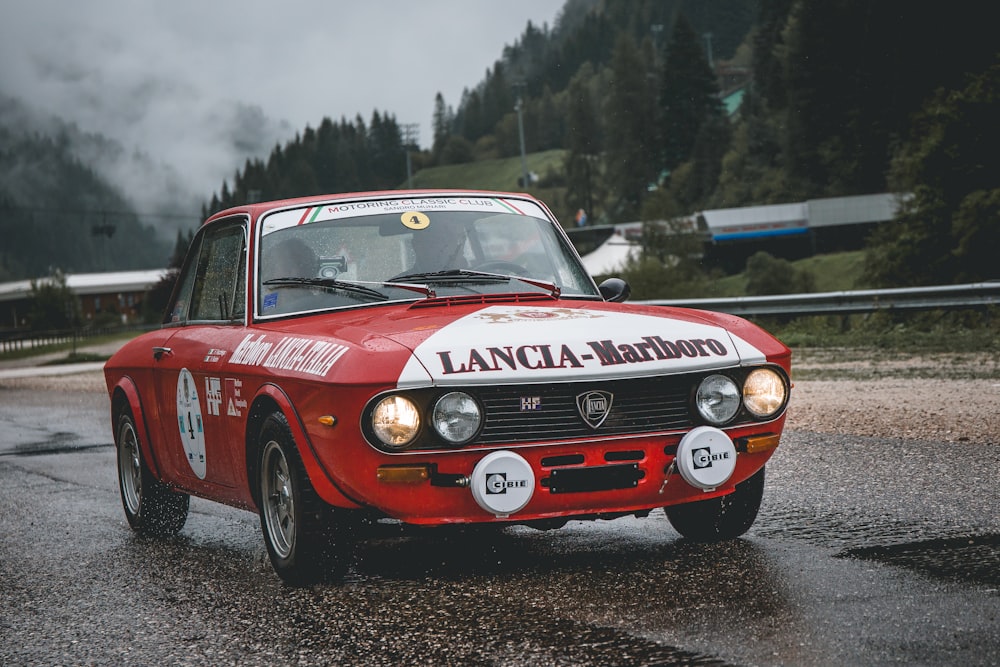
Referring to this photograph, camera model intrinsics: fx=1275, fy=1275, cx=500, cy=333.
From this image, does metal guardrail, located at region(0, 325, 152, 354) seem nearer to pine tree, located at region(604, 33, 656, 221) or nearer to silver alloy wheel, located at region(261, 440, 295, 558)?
pine tree, located at region(604, 33, 656, 221)

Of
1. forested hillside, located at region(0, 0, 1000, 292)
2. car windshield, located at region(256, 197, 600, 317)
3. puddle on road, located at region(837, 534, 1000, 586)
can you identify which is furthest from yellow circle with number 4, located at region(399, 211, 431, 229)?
forested hillside, located at region(0, 0, 1000, 292)

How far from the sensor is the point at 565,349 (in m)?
4.62

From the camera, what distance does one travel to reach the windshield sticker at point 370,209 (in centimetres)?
591

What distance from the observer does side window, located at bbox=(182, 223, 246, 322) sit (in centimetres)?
594

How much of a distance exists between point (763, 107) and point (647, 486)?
109960 millimetres

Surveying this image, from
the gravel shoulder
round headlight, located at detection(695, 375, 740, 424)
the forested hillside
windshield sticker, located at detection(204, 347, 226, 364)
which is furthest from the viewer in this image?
the forested hillside

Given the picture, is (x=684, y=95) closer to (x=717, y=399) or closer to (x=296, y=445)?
(x=717, y=399)

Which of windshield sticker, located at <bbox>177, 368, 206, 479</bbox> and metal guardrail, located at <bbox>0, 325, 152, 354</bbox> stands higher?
windshield sticker, located at <bbox>177, 368, 206, 479</bbox>

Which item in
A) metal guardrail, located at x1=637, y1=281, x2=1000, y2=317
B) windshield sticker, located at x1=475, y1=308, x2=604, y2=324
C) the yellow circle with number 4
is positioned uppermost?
the yellow circle with number 4

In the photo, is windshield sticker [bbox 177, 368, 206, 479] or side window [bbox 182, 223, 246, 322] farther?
side window [bbox 182, 223, 246, 322]

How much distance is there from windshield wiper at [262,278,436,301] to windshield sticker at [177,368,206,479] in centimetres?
65

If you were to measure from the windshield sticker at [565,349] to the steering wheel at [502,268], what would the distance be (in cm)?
81

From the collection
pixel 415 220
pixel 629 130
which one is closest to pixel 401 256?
pixel 415 220

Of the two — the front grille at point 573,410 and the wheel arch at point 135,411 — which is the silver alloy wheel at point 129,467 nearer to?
the wheel arch at point 135,411
